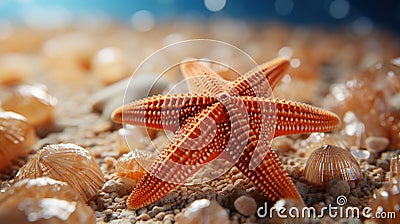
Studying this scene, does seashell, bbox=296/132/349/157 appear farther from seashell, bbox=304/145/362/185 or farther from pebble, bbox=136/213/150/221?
pebble, bbox=136/213/150/221

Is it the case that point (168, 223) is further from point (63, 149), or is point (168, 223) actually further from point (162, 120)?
point (63, 149)

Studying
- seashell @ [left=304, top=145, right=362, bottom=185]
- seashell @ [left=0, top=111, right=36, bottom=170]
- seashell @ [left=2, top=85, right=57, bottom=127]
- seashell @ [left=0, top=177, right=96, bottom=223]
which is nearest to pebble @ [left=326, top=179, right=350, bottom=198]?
seashell @ [left=304, top=145, right=362, bottom=185]

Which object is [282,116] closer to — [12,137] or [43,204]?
[43,204]

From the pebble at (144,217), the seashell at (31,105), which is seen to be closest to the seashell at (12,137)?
the seashell at (31,105)

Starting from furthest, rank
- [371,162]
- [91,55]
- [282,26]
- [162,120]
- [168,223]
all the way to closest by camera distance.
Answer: [282,26]
[91,55]
[371,162]
[162,120]
[168,223]

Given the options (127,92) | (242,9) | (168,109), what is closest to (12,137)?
(127,92)

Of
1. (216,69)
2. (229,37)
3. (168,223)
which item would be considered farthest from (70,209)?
(229,37)

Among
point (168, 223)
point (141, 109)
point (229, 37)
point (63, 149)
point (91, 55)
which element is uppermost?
point (229, 37)
